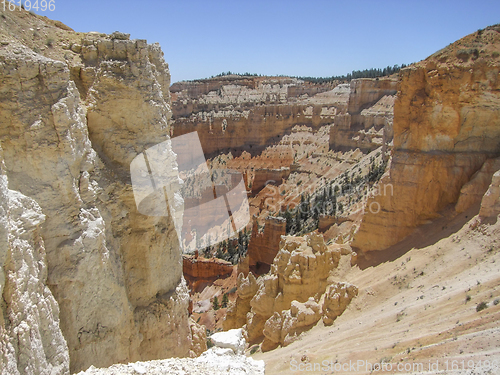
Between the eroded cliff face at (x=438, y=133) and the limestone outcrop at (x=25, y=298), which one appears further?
the eroded cliff face at (x=438, y=133)

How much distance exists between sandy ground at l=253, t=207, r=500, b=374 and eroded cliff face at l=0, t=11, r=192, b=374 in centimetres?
393

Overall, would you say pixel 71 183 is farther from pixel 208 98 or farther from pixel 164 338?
pixel 208 98

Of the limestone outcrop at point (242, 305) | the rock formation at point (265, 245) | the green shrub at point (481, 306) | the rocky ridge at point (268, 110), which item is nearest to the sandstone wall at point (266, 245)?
the rock formation at point (265, 245)

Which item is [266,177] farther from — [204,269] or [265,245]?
[265,245]

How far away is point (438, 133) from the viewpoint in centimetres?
1308

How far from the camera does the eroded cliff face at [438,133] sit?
12.3 meters

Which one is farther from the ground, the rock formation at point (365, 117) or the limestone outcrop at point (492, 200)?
the rock formation at point (365, 117)

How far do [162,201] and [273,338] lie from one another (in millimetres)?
7241

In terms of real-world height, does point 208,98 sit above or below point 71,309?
above

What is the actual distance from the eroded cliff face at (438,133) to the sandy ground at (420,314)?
35.7 inches

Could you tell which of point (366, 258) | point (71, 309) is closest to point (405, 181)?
point (366, 258)

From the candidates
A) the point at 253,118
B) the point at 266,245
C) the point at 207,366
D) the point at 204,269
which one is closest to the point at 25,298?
the point at 207,366

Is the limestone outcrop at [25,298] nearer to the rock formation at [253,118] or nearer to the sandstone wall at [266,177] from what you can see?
the sandstone wall at [266,177]

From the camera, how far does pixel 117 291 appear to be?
22.0ft
